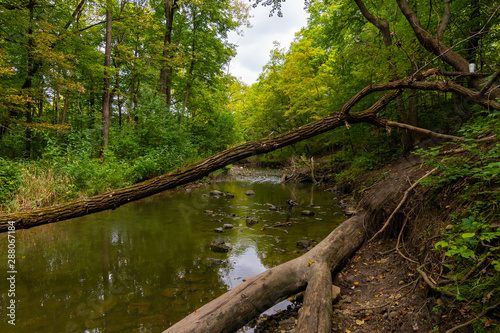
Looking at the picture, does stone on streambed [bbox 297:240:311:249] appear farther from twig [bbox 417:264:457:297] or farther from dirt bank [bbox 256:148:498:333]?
twig [bbox 417:264:457:297]

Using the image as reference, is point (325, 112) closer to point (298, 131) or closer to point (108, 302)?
point (298, 131)

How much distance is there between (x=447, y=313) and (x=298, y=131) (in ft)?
9.73

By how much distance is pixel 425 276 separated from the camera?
7.43ft

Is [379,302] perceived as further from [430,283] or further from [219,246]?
[219,246]

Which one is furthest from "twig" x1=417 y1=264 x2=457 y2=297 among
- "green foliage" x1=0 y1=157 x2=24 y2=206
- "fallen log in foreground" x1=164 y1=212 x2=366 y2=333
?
"green foliage" x1=0 y1=157 x2=24 y2=206

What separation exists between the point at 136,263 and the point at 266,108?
18.4 m

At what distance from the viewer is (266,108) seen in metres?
20.8

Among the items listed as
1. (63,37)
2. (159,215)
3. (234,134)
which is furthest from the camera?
(234,134)

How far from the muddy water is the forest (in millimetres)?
1011

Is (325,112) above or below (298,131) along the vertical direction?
above

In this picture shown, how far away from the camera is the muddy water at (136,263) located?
2.84 meters

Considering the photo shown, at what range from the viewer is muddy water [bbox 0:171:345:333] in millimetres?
2842

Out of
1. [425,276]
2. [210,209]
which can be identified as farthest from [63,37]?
[425,276]

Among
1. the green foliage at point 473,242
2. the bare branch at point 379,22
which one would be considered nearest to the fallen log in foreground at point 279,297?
the green foliage at point 473,242
